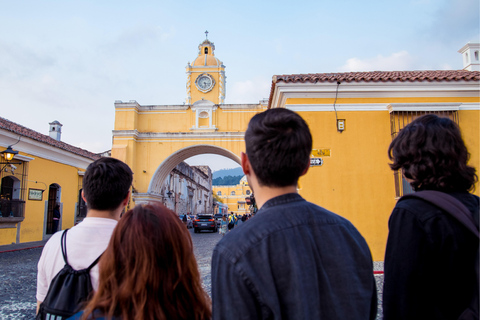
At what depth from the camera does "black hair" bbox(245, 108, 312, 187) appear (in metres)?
1.35

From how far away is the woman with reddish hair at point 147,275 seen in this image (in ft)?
4.40

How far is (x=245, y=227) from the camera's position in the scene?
1.25m

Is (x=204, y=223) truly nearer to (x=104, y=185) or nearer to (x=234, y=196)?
(x=104, y=185)

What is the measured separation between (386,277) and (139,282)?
105 cm

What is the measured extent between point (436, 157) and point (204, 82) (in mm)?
21512

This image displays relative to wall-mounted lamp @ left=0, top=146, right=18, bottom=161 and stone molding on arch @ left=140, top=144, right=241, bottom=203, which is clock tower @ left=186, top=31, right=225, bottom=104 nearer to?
stone molding on arch @ left=140, top=144, right=241, bottom=203

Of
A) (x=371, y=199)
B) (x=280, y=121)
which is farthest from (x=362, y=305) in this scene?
(x=371, y=199)

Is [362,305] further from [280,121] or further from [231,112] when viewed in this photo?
[231,112]

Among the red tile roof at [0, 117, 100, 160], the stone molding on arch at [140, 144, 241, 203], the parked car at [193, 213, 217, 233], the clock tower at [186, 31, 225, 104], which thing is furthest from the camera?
the parked car at [193, 213, 217, 233]

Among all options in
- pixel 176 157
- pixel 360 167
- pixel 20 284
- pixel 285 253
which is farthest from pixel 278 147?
Answer: pixel 176 157

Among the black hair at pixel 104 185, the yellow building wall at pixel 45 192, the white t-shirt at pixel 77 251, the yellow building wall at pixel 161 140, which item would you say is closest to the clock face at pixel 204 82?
the yellow building wall at pixel 161 140

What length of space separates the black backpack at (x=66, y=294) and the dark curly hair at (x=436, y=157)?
1.61 metres

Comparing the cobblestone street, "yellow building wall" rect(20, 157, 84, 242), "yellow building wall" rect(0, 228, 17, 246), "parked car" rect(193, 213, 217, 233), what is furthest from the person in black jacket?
"parked car" rect(193, 213, 217, 233)

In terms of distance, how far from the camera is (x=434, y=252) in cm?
151
